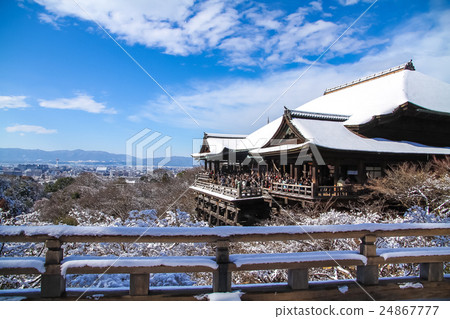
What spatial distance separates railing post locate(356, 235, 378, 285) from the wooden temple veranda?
→ 10.0 metres

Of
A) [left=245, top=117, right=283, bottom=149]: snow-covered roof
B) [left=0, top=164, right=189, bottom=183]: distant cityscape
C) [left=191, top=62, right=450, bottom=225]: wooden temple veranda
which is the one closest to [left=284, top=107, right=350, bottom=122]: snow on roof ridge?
[left=191, top=62, right=450, bottom=225]: wooden temple veranda

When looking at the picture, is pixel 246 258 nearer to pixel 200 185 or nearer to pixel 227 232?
pixel 227 232

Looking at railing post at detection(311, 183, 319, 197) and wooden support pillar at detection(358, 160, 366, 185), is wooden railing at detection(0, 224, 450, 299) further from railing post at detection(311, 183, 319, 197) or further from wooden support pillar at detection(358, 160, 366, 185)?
wooden support pillar at detection(358, 160, 366, 185)

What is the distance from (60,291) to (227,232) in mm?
1852

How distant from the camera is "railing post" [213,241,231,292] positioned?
2680mm

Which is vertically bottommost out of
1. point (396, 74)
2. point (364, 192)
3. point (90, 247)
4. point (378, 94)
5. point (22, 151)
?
point (90, 247)

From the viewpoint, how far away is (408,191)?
9508 mm

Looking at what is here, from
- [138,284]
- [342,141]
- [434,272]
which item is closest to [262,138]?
[342,141]

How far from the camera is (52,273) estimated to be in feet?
8.33

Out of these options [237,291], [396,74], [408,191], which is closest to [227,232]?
[237,291]

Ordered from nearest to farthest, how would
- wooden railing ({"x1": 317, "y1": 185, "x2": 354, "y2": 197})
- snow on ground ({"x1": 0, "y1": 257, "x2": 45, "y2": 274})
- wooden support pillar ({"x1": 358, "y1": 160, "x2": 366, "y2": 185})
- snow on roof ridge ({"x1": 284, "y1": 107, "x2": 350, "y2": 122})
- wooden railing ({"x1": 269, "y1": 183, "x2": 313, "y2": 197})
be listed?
snow on ground ({"x1": 0, "y1": 257, "x2": 45, "y2": 274}), wooden railing ({"x1": 317, "y1": 185, "x2": 354, "y2": 197}), wooden railing ({"x1": 269, "y1": 183, "x2": 313, "y2": 197}), wooden support pillar ({"x1": 358, "y1": 160, "x2": 366, "y2": 185}), snow on roof ridge ({"x1": 284, "y1": 107, "x2": 350, "y2": 122})

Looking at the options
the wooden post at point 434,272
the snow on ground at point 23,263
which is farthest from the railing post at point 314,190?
the snow on ground at point 23,263

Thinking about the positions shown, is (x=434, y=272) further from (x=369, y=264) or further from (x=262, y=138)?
(x=262, y=138)

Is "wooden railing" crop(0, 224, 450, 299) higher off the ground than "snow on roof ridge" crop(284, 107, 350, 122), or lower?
lower
